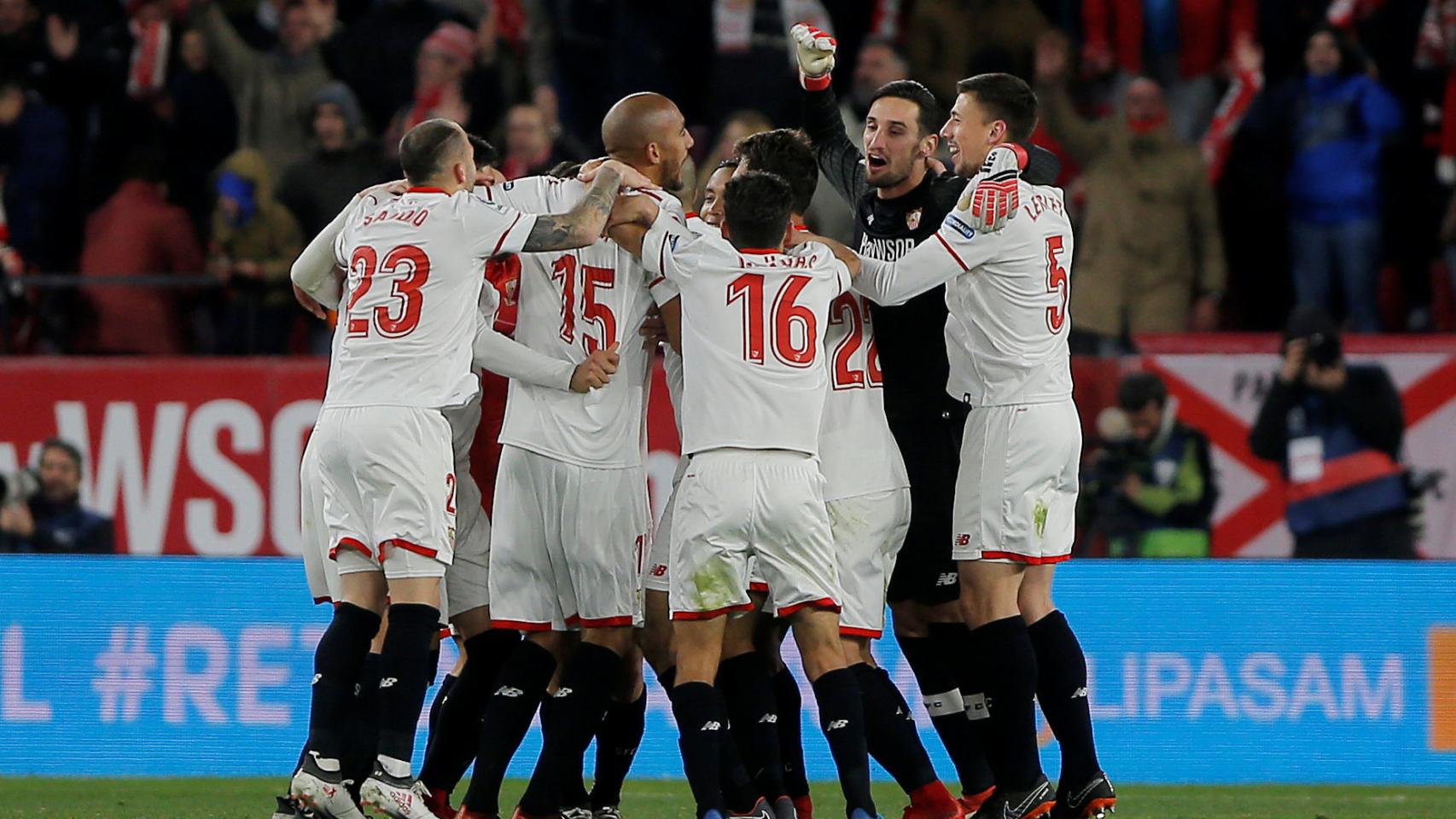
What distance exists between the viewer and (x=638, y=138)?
317 inches

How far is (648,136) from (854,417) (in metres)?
1.25

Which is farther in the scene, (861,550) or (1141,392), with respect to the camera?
(1141,392)

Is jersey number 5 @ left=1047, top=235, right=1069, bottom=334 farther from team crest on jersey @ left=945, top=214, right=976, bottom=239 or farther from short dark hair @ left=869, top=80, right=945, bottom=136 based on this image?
short dark hair @ left=869, top=80, right=945, bottom=136

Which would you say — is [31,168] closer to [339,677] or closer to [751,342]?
[339,677]

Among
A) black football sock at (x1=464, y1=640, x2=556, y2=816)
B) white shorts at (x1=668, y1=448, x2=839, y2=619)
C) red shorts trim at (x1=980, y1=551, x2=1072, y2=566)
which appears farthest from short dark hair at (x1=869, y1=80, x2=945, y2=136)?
black football sock at (x1=464, y1=640, x2=556, y2=816)

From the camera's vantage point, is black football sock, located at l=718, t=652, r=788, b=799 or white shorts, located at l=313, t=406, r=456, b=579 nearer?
white shorts, located at l=313, t=406, r=456, b=579

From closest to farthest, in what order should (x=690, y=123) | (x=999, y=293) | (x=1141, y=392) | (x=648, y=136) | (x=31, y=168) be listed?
(x=999, y=293) → (x=648, y=136) → (x=1141, y=392) → (x=31, y=168) → (x=690, y=123)

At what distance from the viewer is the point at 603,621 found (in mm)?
7844

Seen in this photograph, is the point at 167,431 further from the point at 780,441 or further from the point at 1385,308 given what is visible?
the point at 1385,308

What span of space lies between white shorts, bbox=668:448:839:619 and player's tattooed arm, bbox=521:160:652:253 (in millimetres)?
840

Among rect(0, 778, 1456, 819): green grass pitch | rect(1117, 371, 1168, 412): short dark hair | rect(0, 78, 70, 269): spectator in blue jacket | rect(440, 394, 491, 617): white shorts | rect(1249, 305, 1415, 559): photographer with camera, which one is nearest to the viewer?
rect(440, 394, 491, 617): white shorts

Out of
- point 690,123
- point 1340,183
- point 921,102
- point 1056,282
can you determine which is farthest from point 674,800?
point 1340,183

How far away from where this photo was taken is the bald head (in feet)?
26.4

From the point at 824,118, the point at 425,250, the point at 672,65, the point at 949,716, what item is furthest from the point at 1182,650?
the point at 672,65
